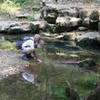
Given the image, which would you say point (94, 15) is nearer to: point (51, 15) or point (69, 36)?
point (69, 36)

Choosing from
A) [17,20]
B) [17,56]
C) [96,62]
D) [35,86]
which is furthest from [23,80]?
[17,20]

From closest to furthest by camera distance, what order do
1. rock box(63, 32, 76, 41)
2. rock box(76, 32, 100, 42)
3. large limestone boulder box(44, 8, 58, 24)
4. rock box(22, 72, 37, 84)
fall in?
1. rock box(22, 72, 37, 84)
2. rock box(76, 32, 100, 42)
3. rock box(63, 32, 76, 41)
4. large limestone boulder box(44, 8, 58, 24)

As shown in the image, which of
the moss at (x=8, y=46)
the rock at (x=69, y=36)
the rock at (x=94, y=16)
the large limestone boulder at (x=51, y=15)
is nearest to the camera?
the moss at (x=8, y=46)

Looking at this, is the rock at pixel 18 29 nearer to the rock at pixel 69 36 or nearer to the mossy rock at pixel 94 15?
the rock at pixel 69 36

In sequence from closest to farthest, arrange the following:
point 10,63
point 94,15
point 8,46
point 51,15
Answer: point 10,63
point 8,46
point 94,15
point 51,15

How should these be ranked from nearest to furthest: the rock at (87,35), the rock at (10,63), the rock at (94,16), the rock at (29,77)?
the rock at (29,77) → the rock at (10,63) → the rock at (87,35) → the rock at (94,16)

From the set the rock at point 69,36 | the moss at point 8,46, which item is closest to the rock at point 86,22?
the rock at point 69,36

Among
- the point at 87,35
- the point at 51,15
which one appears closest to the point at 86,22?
the point at 87,35

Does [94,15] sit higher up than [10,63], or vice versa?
[94,15]

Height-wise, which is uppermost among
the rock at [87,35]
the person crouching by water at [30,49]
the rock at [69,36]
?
the person crouching by water at [30,49]

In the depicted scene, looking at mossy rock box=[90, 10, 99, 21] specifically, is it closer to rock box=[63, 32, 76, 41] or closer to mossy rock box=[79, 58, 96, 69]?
rock box=[63, 32, 76, 41]

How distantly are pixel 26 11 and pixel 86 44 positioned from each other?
9.22 metres

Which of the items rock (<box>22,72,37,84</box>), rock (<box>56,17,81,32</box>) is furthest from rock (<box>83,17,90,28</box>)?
rock (<box>22,72,37,84</box>)

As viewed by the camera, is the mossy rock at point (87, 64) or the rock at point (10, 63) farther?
the mossy rock at point (87, 64)
